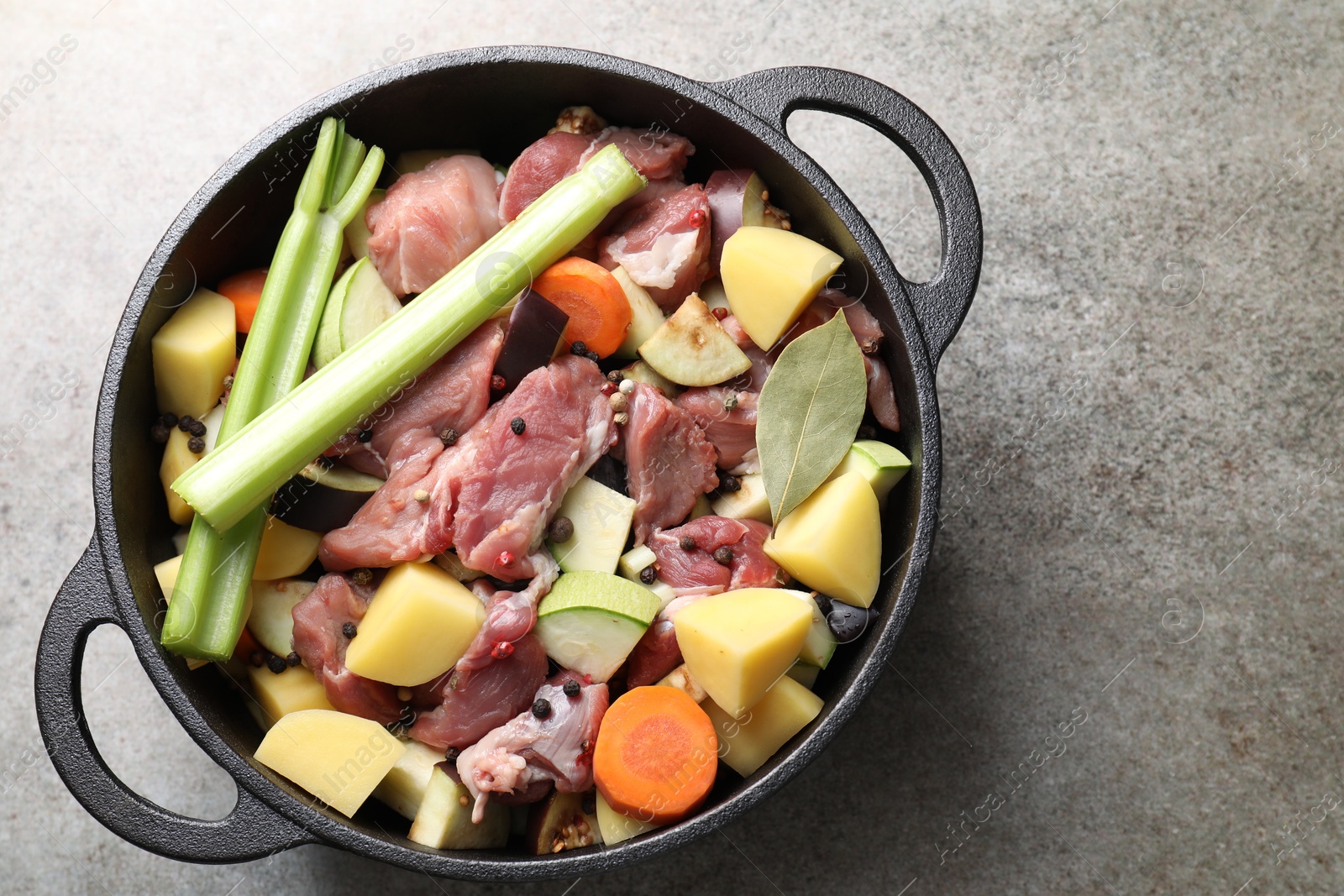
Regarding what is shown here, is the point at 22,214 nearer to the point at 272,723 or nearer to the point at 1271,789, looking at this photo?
the point at 272,723

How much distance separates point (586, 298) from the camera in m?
2.66

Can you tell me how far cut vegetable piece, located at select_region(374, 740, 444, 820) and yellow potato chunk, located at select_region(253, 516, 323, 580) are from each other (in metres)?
0.62

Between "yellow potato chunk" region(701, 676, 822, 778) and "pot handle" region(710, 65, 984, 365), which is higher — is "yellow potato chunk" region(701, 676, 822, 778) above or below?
below

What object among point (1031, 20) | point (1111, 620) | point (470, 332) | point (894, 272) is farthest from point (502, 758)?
point (1031, 20)

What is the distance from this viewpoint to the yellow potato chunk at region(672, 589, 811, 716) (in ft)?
7.79

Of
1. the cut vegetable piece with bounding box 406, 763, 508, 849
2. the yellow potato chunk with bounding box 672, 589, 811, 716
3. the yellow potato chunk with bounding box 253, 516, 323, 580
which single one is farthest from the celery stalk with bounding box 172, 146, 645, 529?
the yellow potato chunk with bounding box 672, 589, 811, 716

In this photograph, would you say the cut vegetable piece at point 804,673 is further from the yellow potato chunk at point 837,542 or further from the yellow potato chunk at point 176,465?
the yellow potato chunk at point 176,465

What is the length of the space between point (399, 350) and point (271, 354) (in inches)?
15.5

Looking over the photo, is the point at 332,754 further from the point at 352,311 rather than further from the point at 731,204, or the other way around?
the point at 731,204

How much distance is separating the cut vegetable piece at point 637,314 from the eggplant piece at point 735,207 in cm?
25

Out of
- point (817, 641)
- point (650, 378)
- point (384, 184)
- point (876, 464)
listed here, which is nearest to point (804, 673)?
point (817, 641)

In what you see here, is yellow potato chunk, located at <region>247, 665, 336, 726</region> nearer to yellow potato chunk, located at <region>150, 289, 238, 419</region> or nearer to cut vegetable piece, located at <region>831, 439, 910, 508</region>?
yellow potato chunk, located at <region>150, 289, 238, 419</region>

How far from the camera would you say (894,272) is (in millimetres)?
2535

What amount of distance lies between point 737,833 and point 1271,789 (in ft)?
6.49
